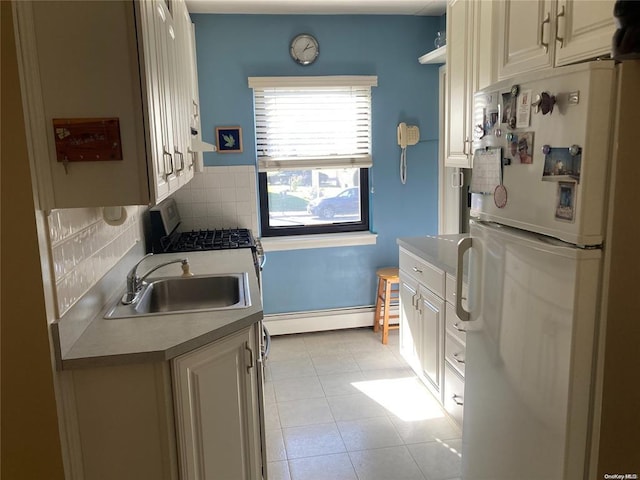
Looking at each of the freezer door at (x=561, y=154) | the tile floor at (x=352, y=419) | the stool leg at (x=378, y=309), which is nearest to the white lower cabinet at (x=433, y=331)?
the tile floor at (x=352, y=419)

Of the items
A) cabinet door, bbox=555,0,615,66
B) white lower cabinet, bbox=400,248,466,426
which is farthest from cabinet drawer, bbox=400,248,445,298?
cabinet door, bbox=555,0,615,66

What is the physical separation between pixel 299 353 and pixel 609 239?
2863mm

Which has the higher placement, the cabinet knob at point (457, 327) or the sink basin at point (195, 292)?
the sink basin at point (195, 292)

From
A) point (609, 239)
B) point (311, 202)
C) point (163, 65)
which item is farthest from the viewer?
point (311, 202)

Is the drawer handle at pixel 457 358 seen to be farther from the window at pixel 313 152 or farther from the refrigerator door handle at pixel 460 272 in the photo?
the window at pixel 313 152

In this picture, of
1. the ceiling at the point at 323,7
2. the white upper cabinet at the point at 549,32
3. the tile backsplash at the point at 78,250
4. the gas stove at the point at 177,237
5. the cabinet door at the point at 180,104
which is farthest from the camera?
the ceiling at the point at 323,7

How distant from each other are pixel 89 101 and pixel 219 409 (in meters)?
1.12

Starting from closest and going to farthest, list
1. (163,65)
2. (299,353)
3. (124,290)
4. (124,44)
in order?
(124,44), (163,65), (124,290), (299,353)

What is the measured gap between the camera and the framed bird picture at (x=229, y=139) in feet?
13.0

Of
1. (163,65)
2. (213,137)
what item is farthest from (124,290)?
(213,137)

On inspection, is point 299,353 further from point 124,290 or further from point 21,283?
point 21,283

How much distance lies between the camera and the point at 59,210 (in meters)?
1.64

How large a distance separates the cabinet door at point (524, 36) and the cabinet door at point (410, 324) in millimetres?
1375

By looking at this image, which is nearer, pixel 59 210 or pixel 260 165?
pixel 59 210
